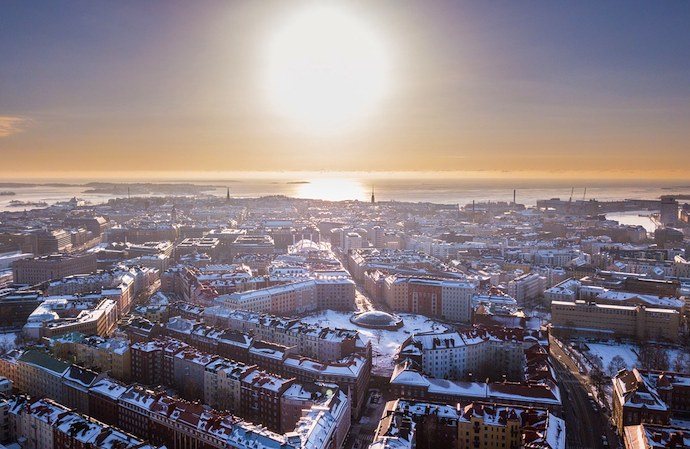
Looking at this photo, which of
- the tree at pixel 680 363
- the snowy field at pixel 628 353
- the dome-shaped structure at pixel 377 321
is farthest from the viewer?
the dome-shaped structure at pixel 377 321

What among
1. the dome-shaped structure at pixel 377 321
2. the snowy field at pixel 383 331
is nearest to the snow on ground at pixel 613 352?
the snowy field at pixel 383 331

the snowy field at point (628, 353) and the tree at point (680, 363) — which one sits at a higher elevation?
the tree at point (680, 363)

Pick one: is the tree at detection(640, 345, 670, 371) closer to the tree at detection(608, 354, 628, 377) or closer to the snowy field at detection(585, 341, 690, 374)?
the snowy field at detection(585, 341, 690, 374)

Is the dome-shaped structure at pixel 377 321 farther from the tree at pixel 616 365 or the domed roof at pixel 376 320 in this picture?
the tree at pixel 616 365

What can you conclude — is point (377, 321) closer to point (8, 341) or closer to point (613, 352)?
point (613, 352)

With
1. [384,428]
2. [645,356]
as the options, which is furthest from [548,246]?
[384,428]
